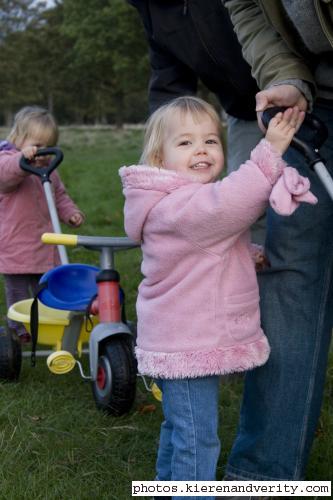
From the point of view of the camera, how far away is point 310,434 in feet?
9.03

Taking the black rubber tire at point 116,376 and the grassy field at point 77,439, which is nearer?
the grassy field at point 77,439

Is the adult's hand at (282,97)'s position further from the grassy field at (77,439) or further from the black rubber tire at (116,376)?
the black rubber tire at (116,376)

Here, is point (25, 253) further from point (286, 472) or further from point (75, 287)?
point (286, 472)

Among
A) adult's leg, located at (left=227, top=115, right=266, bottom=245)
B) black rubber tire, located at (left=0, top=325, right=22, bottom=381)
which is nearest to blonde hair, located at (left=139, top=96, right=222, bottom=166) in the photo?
adult's leg, located at (left=227, top=115, right=266, bottom=245)

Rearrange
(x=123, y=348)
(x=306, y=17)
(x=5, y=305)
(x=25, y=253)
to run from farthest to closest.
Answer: (x=5, y=305), (x=25, y=253), (x=123, y=348), (x=306, y=17)

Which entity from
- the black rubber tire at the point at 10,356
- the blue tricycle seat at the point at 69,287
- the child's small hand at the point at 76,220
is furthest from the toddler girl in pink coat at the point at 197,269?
the child's small hand at the point at 76,220

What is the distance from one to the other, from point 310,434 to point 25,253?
2.80 meters

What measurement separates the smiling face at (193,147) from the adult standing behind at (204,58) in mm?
845

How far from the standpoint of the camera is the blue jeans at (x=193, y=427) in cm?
242

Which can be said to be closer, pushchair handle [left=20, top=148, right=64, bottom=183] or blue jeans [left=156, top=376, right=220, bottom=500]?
blue jeans [left=156, top=376, right=220, bottom=500]

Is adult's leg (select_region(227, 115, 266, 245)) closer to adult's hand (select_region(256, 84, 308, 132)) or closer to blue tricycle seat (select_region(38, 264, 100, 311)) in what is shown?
blue tricycle seat (select_region(38, 264, 100, 311))

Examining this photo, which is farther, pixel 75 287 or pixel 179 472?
pixel 75 287

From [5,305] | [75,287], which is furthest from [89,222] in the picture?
[75,287]

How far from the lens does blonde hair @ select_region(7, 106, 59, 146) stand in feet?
16.7
